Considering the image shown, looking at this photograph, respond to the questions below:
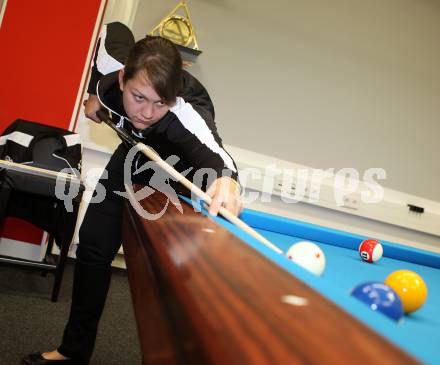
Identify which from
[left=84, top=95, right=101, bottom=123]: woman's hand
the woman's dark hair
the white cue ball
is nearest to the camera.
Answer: the white cue ball

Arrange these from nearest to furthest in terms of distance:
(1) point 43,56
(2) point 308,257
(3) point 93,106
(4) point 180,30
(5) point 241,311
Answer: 1. (5) point 241,311
2. (2) point 308,257
3. (3) point 93,106
4. (1) point 43,56
5. (4) point 180,30

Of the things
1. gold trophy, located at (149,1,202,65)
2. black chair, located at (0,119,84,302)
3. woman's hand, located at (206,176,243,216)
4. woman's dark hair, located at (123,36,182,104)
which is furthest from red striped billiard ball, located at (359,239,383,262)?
gold trophy, located at (149,1,202,65)

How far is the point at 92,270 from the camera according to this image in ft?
5.73

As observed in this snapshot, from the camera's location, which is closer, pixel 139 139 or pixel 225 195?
pixel 225 195

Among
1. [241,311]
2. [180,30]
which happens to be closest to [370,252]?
[241,311]

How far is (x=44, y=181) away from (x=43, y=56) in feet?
3.08

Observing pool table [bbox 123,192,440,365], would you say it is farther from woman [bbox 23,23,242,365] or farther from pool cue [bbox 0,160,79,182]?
pool cue [bbox 0,160,79,182]

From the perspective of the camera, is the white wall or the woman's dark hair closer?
the woman's dark hair

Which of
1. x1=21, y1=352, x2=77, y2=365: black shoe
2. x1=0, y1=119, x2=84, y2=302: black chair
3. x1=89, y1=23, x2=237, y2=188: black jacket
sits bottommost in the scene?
x1=21, y1=352, x2=77, y2=365: black shoe

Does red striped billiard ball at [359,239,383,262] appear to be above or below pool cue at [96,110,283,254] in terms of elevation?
below

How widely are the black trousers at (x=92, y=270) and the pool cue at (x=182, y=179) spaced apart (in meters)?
0.19

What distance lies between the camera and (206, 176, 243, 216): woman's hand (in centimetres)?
119

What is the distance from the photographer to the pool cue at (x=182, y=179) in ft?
3.38

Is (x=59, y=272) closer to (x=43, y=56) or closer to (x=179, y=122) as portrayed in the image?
(x=179, y=122)
